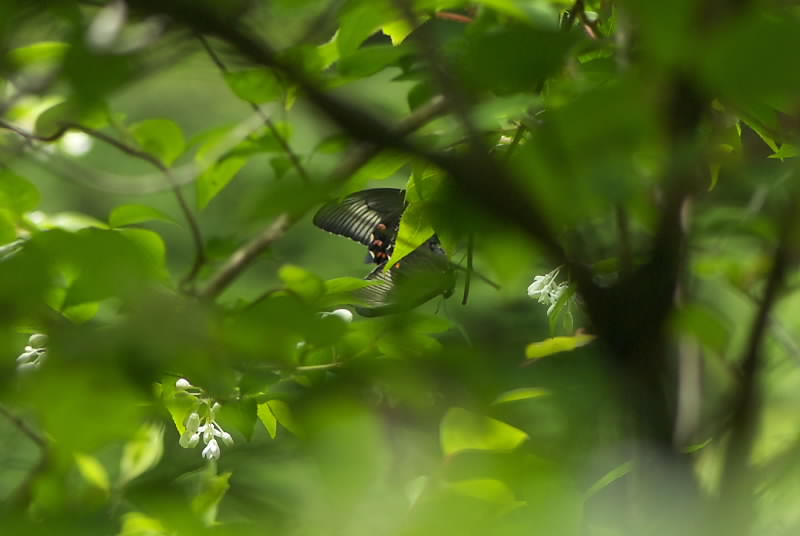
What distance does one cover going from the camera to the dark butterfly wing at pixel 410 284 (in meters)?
0.34

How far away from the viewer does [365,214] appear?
2.94ft

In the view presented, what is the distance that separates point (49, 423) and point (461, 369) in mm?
159

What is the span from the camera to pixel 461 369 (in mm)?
342

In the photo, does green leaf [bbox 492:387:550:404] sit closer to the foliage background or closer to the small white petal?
the foliage background

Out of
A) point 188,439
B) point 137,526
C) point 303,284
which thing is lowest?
point 188,439

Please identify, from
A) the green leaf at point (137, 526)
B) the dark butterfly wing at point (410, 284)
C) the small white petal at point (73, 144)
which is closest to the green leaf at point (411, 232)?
the dark butterfly wing at point (410, 284)

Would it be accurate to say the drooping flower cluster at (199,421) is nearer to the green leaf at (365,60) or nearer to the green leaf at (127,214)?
the green leaf at (127,214)

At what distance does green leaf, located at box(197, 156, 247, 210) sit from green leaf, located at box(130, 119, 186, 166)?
0.05 metres

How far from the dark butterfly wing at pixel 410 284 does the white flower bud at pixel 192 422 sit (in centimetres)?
17

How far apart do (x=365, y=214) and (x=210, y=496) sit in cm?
47

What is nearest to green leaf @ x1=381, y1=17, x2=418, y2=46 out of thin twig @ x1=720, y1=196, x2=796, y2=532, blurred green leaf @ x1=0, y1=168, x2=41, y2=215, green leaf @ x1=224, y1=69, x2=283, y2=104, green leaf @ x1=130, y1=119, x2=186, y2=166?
green leaf @ x1=224, y1=69, x2=283, y2=104

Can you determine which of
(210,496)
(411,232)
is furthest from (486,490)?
(411,232)

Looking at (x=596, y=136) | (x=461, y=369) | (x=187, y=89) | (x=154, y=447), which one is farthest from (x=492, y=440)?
(x=187, y=89)

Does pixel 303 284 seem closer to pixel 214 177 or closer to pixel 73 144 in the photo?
pixel 214 177
